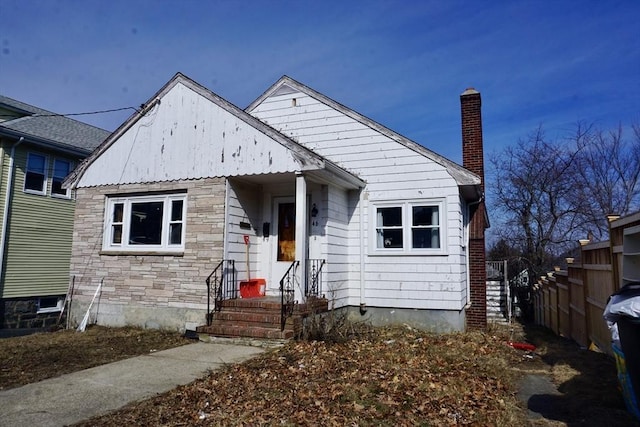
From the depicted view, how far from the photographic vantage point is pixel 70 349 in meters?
8.44

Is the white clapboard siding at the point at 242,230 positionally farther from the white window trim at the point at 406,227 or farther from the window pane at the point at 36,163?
the window pane at the point at 36,163

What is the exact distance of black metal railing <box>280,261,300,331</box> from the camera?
342 inches

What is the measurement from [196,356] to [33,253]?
1230 centimetres

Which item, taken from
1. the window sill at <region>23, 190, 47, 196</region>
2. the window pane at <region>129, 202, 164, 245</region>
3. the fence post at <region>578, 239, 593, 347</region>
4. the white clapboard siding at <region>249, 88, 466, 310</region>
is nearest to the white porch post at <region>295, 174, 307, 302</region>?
the white clapboard siding at <region>249, 88, 466, 310</region>

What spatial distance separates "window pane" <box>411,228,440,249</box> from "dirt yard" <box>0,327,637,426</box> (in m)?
2.58

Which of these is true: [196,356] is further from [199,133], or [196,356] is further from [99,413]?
[199,133]

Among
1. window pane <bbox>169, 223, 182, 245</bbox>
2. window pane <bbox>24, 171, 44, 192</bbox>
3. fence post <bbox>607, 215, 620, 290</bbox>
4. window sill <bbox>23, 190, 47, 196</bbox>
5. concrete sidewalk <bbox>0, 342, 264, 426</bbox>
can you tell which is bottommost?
concrete sidewalk <bbox>0, 342, 264, 426</bbox>

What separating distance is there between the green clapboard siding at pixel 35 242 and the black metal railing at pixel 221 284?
33.6ft

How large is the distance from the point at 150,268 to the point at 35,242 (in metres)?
8.98

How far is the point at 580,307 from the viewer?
380 inches

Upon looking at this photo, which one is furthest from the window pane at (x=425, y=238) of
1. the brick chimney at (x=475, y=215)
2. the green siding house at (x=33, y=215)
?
the green siding house at (x=33, y=215)

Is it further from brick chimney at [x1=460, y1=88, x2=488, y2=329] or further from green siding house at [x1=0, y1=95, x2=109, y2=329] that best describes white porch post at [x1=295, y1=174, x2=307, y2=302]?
green siding house at [x1=0, y1=95, x2=109, y2=329]

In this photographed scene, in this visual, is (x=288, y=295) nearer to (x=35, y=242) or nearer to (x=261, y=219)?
(x=261, y=219)

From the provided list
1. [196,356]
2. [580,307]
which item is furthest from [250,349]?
[580,307]
